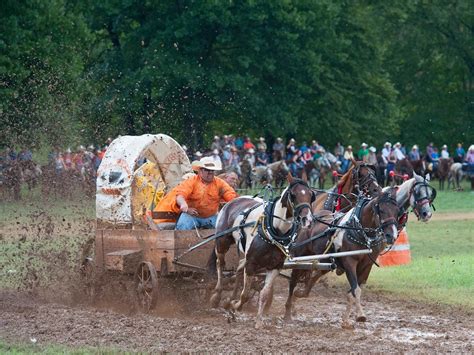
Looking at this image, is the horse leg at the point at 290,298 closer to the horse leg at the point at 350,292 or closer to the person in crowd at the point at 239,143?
the horse leg at the point at 350,292

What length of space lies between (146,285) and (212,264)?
893mm

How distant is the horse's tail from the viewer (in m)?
14.8

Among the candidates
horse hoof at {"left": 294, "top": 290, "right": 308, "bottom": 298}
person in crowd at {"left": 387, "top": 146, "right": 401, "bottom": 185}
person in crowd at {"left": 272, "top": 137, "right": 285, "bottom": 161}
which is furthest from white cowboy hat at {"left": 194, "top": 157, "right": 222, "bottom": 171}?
person in crowd at {"left": 387, "top": 146, "right": 401, "bottom": 185}

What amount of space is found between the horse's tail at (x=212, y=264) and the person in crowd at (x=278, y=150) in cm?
3365

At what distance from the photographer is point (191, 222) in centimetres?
1544

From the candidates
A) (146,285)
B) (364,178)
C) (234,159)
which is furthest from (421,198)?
(234,159)

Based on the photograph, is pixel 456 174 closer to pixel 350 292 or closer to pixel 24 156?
pixel 24 156

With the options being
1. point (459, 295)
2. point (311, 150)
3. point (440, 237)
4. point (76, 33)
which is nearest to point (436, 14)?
point (311, 150)

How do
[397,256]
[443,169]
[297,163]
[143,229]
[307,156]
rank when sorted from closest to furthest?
[143,229] < [397,256] < [297,163] < [307,156] < [443,169]

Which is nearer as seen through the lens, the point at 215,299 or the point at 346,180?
the point at 215,299

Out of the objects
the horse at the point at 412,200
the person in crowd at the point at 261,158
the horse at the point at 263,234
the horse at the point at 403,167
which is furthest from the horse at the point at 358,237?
the horse at the point at 403,167

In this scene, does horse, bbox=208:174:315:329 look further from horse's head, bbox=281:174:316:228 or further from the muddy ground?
the muddy ground

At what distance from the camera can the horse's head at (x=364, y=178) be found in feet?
52.2

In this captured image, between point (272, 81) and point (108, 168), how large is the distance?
31828 mm
